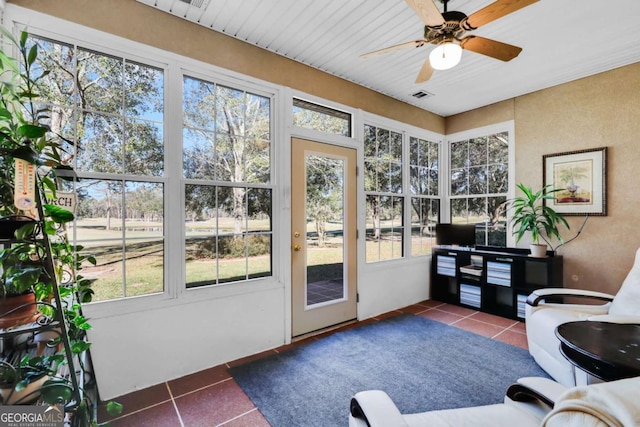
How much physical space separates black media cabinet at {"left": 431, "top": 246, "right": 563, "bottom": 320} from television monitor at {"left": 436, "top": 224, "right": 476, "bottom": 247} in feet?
0.32

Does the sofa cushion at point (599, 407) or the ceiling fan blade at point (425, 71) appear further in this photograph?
the ceiling fan blade at point (425, 71)

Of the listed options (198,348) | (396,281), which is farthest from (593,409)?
(396,281)

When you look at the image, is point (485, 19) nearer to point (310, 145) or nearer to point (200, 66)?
point (310, 145)

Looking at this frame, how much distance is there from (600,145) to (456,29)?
268 centimetres

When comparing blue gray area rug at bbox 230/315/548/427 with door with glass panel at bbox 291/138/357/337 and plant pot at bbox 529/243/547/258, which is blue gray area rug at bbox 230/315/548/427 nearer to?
door with glass panel at bbox 291/138/357/337

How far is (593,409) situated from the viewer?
1.81ft

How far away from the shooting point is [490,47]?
81.5 inches

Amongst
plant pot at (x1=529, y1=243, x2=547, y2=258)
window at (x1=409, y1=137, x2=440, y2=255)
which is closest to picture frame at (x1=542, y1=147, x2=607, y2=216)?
plant pot at (x1=529, y1=243, x2=547, y2=258)

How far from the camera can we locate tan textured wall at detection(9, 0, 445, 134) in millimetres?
2047

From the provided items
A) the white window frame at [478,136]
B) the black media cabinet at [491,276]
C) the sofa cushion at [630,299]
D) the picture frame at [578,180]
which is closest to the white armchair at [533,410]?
the sofa cushion at [630,299]

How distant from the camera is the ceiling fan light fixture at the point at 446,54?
6.25 feet

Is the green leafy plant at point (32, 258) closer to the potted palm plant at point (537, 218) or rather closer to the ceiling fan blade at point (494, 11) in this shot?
the ceiling fan blade at point (494, 11)

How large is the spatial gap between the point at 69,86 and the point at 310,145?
202 centimetres

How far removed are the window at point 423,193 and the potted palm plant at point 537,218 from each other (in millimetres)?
1116
